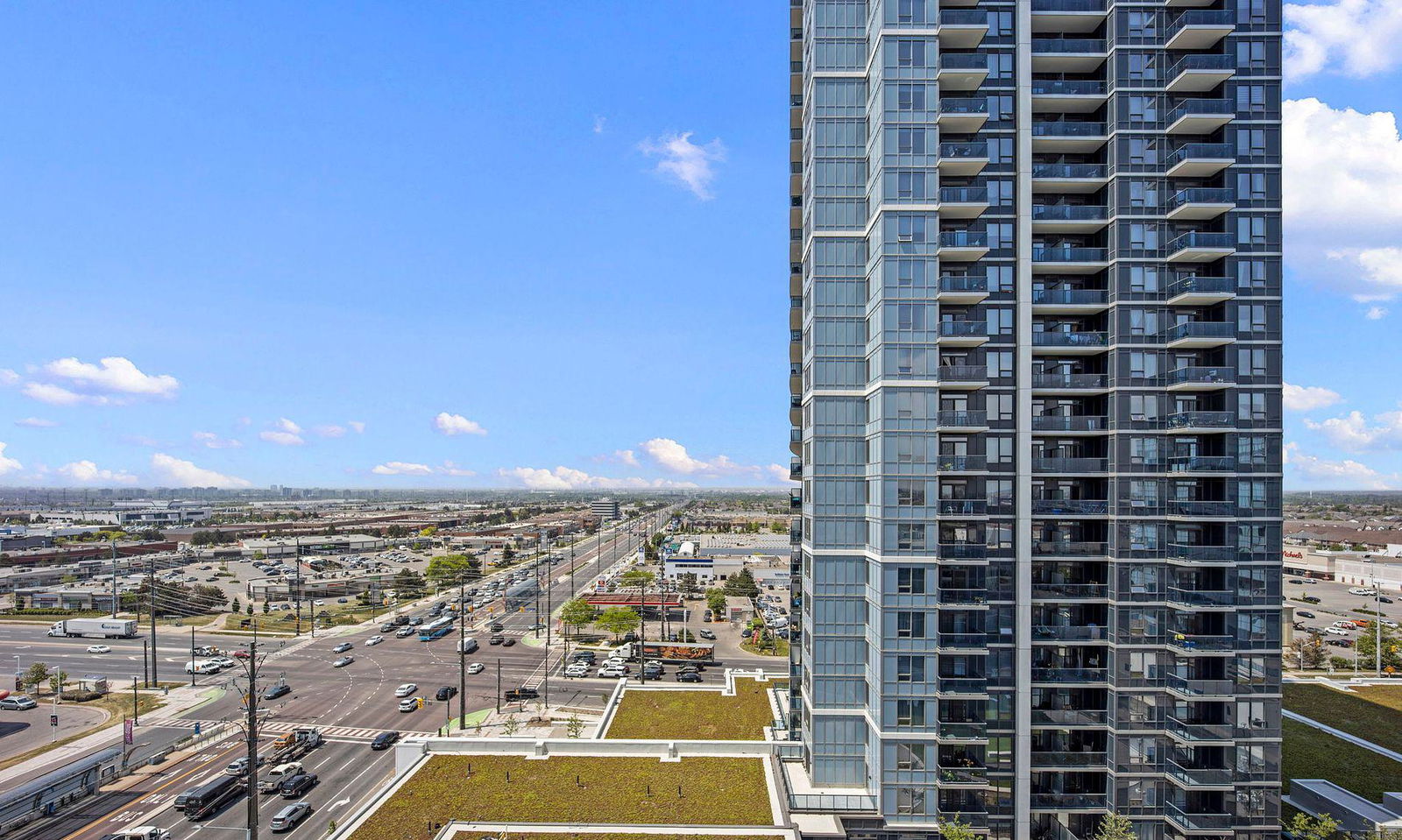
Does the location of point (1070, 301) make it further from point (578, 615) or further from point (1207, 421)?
point (578, 615)

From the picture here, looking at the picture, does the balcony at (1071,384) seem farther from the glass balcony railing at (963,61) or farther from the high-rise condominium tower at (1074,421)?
the glass balcony railing at (963,61)

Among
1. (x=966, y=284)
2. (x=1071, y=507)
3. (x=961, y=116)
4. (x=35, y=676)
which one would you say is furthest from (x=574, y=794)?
(x=35, y=676)

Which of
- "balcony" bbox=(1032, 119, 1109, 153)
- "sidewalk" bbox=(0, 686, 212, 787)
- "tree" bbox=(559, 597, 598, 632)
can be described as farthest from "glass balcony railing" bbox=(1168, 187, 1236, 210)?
"sidewalk" bbox=(0, 686, 212, 787)

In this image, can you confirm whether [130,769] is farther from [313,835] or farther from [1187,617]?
[1187,617]

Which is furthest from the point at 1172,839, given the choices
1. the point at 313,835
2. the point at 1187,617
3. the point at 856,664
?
the point at 313,835

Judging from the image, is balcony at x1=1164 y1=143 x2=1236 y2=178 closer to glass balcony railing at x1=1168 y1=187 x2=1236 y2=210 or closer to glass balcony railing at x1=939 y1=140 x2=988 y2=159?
glass balcony railing at x1=1168 y1=187 x2=1236 y2=210

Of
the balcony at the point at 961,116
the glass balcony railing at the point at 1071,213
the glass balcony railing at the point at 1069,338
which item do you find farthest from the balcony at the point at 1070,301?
the balcony at the point at 961,116
